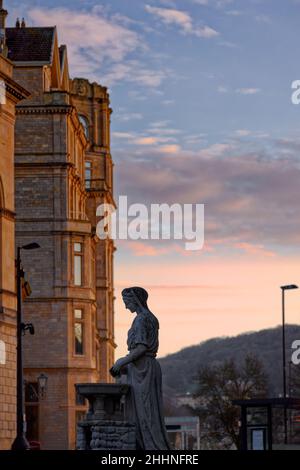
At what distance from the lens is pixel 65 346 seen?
70562mm

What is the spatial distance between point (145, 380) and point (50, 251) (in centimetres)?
5106

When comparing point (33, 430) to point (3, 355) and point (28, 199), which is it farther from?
point (3, 355)

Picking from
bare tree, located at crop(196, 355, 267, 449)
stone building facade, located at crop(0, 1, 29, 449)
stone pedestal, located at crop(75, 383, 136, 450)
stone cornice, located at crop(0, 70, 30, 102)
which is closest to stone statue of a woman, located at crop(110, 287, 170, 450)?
stone pedestal, located at crop(75, 383, 136, 450)

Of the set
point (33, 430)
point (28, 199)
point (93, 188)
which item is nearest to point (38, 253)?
point (28, 199)

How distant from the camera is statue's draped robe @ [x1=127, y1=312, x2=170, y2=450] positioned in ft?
67.8

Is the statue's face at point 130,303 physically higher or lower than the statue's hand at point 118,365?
higher

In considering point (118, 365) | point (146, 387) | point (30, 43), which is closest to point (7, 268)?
point (30, 43)

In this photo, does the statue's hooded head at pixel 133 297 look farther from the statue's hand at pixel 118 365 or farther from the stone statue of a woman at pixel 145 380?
the statue's hand at pixel 118 365

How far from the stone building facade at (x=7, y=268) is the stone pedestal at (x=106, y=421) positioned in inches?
1079

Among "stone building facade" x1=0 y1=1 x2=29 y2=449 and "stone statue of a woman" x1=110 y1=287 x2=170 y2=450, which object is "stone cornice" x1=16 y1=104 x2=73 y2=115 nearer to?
"stone building facade" x1=0 y1=1 x2=29 y2=449

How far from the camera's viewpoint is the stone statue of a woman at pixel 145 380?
814 inches

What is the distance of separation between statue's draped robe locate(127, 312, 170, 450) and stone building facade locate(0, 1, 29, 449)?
89.5 ft

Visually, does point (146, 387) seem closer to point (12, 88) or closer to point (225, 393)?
point (12, 88)

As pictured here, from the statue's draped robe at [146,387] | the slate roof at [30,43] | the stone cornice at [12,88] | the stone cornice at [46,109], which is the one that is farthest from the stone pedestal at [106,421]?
the slate roof at [30,43]
